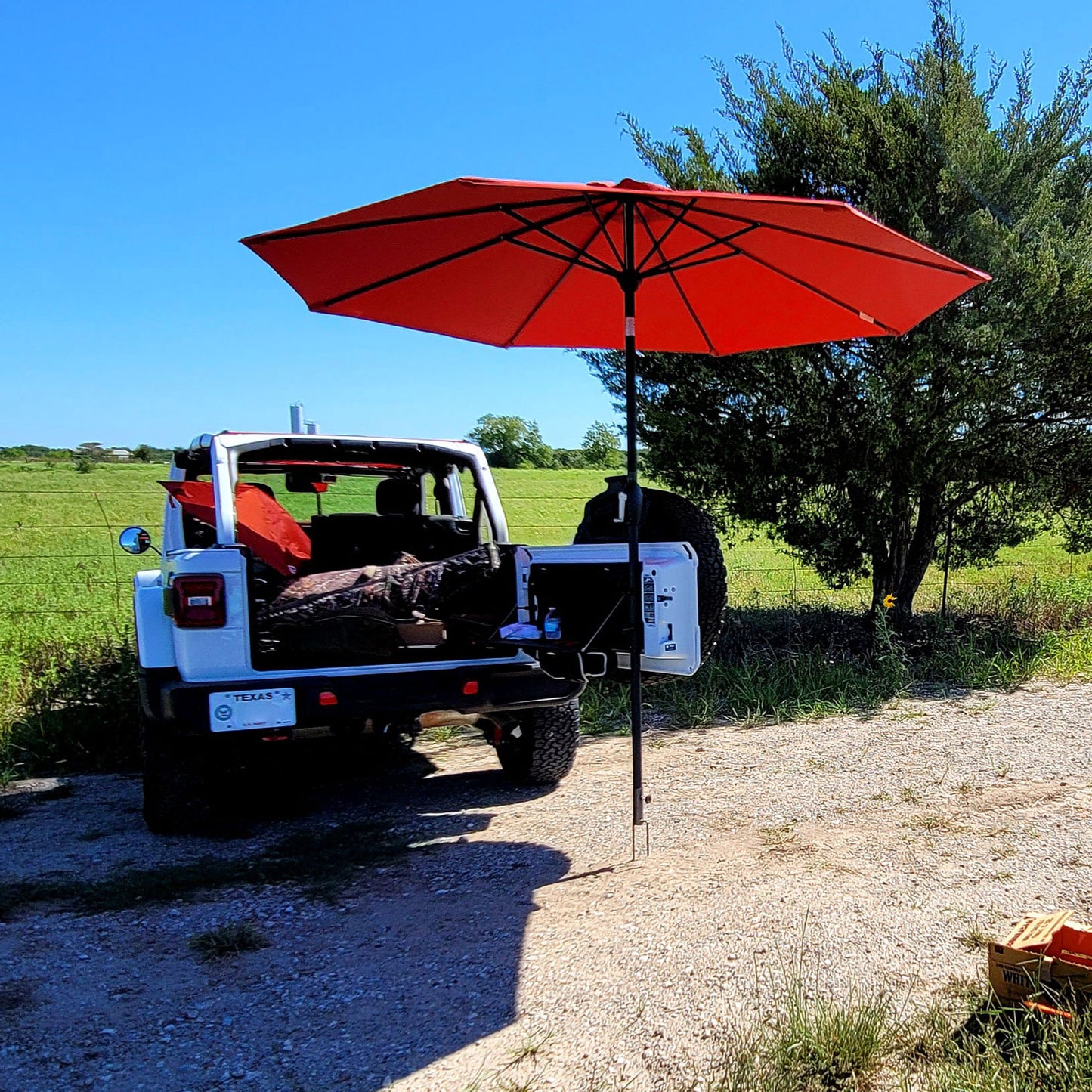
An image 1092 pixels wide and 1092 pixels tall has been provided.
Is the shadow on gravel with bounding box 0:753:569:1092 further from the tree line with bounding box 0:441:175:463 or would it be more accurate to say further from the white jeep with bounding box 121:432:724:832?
the tree line with bounding box 0:441:175:463

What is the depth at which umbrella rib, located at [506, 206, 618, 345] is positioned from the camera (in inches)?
170

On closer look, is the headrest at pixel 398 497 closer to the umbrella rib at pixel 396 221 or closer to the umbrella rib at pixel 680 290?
the umbrella rib at pixel 680 290

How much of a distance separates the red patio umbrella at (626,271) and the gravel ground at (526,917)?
65 centimetres

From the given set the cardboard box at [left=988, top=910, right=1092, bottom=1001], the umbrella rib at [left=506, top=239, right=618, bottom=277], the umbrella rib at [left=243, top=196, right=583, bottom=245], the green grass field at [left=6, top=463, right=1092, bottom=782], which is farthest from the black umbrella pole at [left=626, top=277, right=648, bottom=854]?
the green grass field at [left=6, top=463, right=1092, bottom=782]

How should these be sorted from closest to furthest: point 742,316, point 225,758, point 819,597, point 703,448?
point 225,758 → point 742,316 → point 703,448 → point 819,597

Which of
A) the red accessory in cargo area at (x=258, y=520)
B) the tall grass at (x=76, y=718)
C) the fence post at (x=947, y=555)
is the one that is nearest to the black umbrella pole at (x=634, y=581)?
the red accessory in cargo area at (x=258, y=520)

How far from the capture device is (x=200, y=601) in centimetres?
A: 395

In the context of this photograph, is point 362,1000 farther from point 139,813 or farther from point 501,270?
point 501,270

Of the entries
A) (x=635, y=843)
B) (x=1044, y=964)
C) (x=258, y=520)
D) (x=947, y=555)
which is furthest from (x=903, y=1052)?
(x=947, y=555)

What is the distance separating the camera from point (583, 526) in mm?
4801

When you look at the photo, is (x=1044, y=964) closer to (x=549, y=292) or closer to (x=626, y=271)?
(x=626, y=271)

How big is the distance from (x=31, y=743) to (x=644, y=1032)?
473 cm

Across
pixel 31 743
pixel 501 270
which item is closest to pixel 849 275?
pixel 501 270

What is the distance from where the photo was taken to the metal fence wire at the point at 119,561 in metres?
10.0
